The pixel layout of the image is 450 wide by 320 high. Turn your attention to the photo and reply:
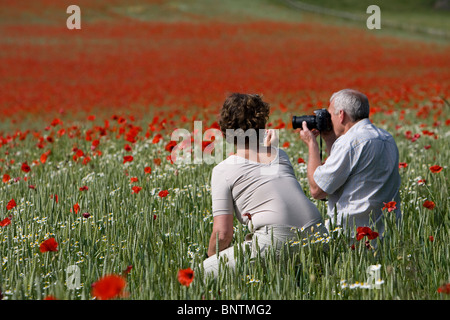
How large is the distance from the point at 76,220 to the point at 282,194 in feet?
4.89

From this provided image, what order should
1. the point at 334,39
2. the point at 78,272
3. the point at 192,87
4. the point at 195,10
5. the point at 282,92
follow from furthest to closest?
the point at 195,10
the point at 334,39
the point at 192,87
the point at 282,92
the point at 78,272

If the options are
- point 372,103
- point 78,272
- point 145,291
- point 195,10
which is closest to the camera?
point 145,291

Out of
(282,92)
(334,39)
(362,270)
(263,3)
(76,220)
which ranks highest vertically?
(263,3)

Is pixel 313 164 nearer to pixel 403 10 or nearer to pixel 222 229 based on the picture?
pixel 222 229

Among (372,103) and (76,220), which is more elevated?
(372,103)

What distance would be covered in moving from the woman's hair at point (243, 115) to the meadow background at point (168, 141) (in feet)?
1.59

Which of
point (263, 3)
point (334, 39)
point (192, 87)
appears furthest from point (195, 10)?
point (192, 87)

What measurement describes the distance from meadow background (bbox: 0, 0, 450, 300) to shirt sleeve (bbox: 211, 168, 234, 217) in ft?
0.74

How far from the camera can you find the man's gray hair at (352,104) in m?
3.28

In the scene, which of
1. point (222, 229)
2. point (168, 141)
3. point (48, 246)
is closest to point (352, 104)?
point (222, 229)

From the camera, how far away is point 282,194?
9.88ft

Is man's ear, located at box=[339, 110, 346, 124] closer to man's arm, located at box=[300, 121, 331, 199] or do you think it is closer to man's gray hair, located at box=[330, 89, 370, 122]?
man's gray hair, located at box=[330, 89, 370, 122]

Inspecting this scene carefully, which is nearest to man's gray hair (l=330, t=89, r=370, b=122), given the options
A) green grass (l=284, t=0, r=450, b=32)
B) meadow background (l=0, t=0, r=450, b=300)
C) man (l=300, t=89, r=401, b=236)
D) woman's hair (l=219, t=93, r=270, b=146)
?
man (l=300, t=89, r=401, b=236)
